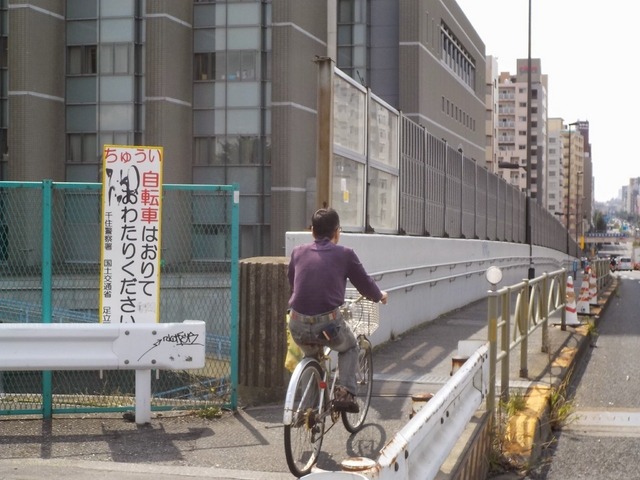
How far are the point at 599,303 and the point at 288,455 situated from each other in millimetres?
16765

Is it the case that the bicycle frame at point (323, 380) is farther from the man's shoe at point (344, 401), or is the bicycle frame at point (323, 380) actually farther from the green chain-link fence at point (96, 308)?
the green chain-link fence at point (96, 308)

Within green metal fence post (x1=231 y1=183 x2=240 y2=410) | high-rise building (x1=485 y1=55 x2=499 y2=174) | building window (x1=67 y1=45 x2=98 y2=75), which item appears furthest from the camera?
high-rise building (x1=485 y1=55 x2=499 y2=174)

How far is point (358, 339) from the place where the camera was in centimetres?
Result: 683

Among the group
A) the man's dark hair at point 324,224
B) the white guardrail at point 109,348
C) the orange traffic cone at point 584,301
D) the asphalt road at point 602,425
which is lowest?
the asphalt road at point 602,425

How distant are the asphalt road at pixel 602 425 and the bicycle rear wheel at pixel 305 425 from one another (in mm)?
1601

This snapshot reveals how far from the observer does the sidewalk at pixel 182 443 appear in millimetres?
5852

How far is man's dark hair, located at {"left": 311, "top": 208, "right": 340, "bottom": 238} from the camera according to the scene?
6199mm

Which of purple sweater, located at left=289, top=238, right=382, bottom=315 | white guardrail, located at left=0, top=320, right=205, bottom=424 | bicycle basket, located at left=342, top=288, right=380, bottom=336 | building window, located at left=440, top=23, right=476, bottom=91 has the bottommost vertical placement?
white guardrail, located at left=0, top=320, right=205, bottom=424

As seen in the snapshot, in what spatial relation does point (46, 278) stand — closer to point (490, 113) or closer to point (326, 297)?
point (326, 297)

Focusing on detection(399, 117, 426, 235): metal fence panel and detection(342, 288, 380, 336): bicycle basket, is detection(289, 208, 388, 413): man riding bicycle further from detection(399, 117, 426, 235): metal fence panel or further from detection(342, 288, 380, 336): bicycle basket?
detection(399, 117, 426, 235): metal fence panel

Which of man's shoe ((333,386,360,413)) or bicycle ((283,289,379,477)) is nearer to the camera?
bicycle ((283,289,379,477))

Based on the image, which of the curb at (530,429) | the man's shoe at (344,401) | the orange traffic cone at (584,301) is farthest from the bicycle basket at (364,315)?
the orange traffic cone at (584,301)

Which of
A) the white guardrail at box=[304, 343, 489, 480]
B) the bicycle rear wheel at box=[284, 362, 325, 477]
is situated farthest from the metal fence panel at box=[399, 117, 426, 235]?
the bicycle rear wheel at box=[284, 362, 325, 477]

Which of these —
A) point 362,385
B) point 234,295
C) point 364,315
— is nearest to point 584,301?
point 234,295
